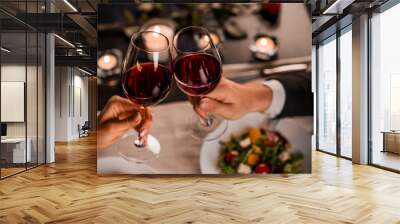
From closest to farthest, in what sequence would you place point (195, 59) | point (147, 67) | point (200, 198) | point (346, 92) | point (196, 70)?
1. point (147, 67)
2. point (195, 59)
3. point (196, 70)
4. point (200, 198)
5. point (346, 92)

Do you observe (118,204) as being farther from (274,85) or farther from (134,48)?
(274,85)

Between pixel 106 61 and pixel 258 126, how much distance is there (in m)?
2.34

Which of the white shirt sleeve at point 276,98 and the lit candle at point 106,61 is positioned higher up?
the lit candle at point 106,61

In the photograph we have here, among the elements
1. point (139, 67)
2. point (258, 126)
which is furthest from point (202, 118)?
point (139, 67)

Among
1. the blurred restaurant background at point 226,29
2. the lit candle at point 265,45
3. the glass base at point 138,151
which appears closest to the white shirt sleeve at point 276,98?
the blurred restaurant background at point 226,29

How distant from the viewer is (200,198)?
14.2 ft

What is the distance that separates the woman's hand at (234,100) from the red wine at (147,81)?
2.12 m

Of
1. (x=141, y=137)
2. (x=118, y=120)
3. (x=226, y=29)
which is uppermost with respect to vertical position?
(x=226, y=29)

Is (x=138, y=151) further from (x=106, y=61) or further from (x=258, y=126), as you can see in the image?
(x=258, y=126)

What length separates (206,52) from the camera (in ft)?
9.80

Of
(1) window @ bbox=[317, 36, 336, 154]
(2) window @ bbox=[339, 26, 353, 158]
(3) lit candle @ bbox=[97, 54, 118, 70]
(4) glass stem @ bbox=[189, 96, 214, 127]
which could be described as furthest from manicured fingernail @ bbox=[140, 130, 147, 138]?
(1) window @ bbox=[317, 36, 336, 154]

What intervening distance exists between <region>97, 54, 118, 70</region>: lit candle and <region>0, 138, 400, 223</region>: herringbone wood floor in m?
1.59

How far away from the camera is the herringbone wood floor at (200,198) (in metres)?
3.56

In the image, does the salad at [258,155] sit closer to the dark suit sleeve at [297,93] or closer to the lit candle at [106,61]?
the dark suit sleeve at [297,93]
